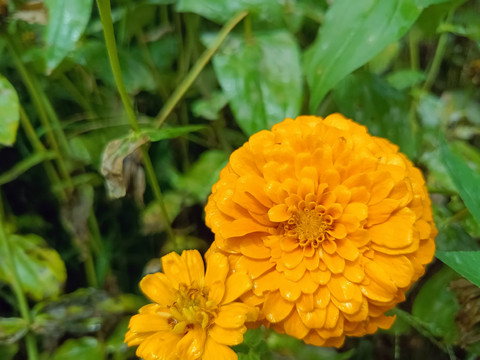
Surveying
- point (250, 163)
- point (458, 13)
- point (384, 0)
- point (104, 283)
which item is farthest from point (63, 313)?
point (458, 13)

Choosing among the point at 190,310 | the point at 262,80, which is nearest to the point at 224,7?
the point at 262,80

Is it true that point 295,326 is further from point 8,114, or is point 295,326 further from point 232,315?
point 8,114

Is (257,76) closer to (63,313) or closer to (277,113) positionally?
(277,113)

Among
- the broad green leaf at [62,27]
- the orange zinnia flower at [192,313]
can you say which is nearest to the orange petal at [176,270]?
the orange zinnia flower at [192,313]

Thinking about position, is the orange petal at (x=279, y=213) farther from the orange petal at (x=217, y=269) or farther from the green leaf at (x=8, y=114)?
the green leaf at (x=8, y=114)

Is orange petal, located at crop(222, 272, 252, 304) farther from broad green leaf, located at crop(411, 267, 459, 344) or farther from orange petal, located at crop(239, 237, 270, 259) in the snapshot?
broad green leaf, located at crop(411, 267, 459, 344)

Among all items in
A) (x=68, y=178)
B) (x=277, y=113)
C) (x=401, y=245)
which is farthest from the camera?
(x=68, y=178)

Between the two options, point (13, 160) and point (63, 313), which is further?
point (13, 160)

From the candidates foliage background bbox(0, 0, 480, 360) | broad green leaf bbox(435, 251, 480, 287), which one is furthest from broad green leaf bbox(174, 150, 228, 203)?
broad green leaf bbox(435, 251, 480, 287)
